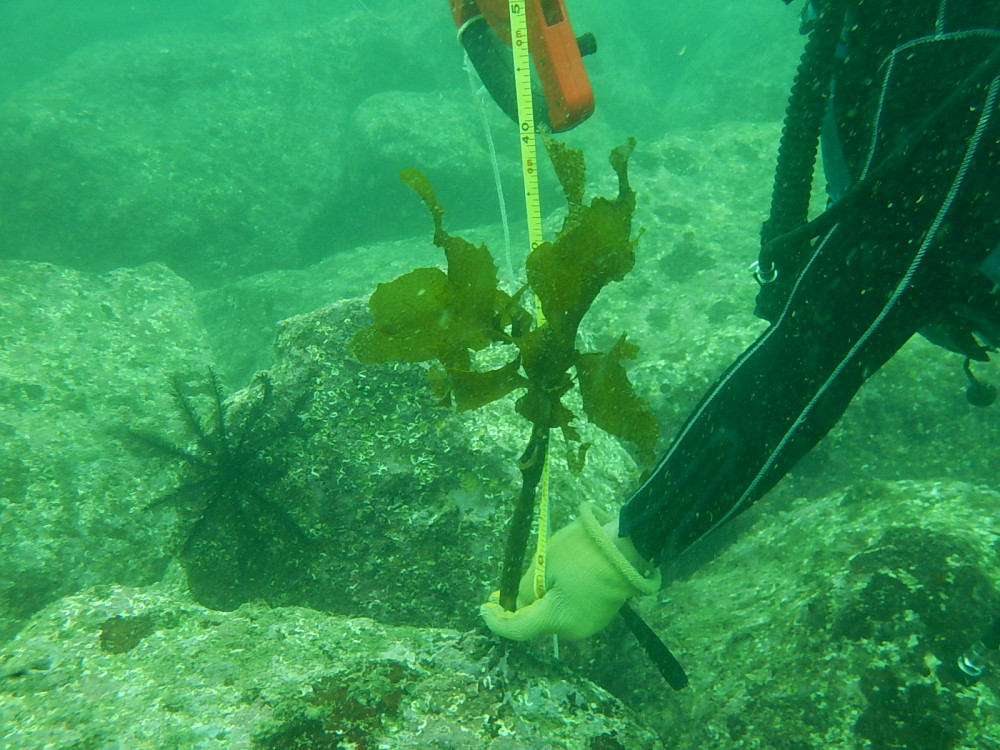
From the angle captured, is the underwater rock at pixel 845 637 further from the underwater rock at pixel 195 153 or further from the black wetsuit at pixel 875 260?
the underwater rock at pixel 195 153

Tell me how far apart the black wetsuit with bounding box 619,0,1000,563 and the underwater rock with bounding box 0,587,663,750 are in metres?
0.72

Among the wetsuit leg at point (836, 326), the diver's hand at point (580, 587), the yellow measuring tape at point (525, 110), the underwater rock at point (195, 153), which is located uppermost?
the underwater rock at point (195, 153)

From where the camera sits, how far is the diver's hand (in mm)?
1813

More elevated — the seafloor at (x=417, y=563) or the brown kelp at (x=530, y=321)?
the brown kelp at (x=530, y=321)

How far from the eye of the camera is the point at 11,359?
4.96m

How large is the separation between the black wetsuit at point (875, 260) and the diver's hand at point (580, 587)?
8.2 inches

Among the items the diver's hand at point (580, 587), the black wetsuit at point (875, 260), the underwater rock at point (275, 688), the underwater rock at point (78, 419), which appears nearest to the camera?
the black wetsuit at point (875, 260)

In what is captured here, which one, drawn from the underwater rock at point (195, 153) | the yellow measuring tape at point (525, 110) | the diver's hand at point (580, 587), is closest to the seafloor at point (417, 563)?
the diver's hand at point (580, 587)

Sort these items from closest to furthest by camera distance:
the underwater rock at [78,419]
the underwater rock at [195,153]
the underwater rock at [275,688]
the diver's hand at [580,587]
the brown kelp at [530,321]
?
the brown kelp at [530,321] → the underwater rock at [275,688] → the diver's hand at [580,587] → the underwater rock at [78,419] → the underwater rock at [195,153]

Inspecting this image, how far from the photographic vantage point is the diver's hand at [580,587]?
181cm

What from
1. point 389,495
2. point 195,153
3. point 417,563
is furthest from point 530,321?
point 195,153

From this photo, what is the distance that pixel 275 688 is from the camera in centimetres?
172

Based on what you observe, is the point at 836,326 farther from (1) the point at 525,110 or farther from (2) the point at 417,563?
(2) the point at 417,563

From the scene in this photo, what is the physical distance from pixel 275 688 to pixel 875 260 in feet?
6.95
